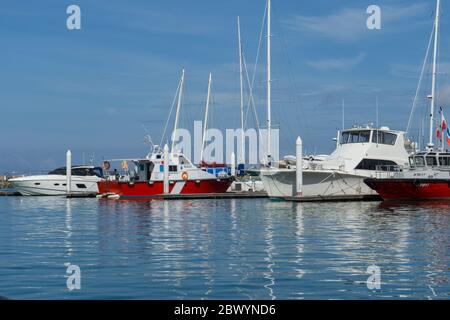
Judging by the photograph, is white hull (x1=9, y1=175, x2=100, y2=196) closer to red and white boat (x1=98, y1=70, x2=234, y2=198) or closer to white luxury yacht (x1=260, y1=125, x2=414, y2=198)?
red and white boat (x1=98, y1=70, x2=234, y2=198)

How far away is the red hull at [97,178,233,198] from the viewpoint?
55.3 m

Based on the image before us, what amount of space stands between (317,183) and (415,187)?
6.80 metres

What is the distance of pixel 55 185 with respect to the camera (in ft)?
217

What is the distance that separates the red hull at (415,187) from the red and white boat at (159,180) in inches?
638

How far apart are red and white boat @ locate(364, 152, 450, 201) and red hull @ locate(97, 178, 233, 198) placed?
51.8 ft

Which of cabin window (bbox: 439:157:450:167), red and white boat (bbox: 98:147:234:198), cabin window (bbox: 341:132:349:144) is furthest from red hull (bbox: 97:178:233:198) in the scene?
cabin window (bbox: 439:157:450:167)

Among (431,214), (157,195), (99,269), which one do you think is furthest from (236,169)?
(99,269)

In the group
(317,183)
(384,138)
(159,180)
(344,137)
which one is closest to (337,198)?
(317,183)

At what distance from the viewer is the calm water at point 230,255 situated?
13867 millimetres

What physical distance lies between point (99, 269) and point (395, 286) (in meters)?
7.53

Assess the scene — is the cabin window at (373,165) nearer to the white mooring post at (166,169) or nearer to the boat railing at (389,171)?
the boat railing at (389,171)

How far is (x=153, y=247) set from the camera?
2177cm

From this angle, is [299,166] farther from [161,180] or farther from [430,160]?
[161,180]
